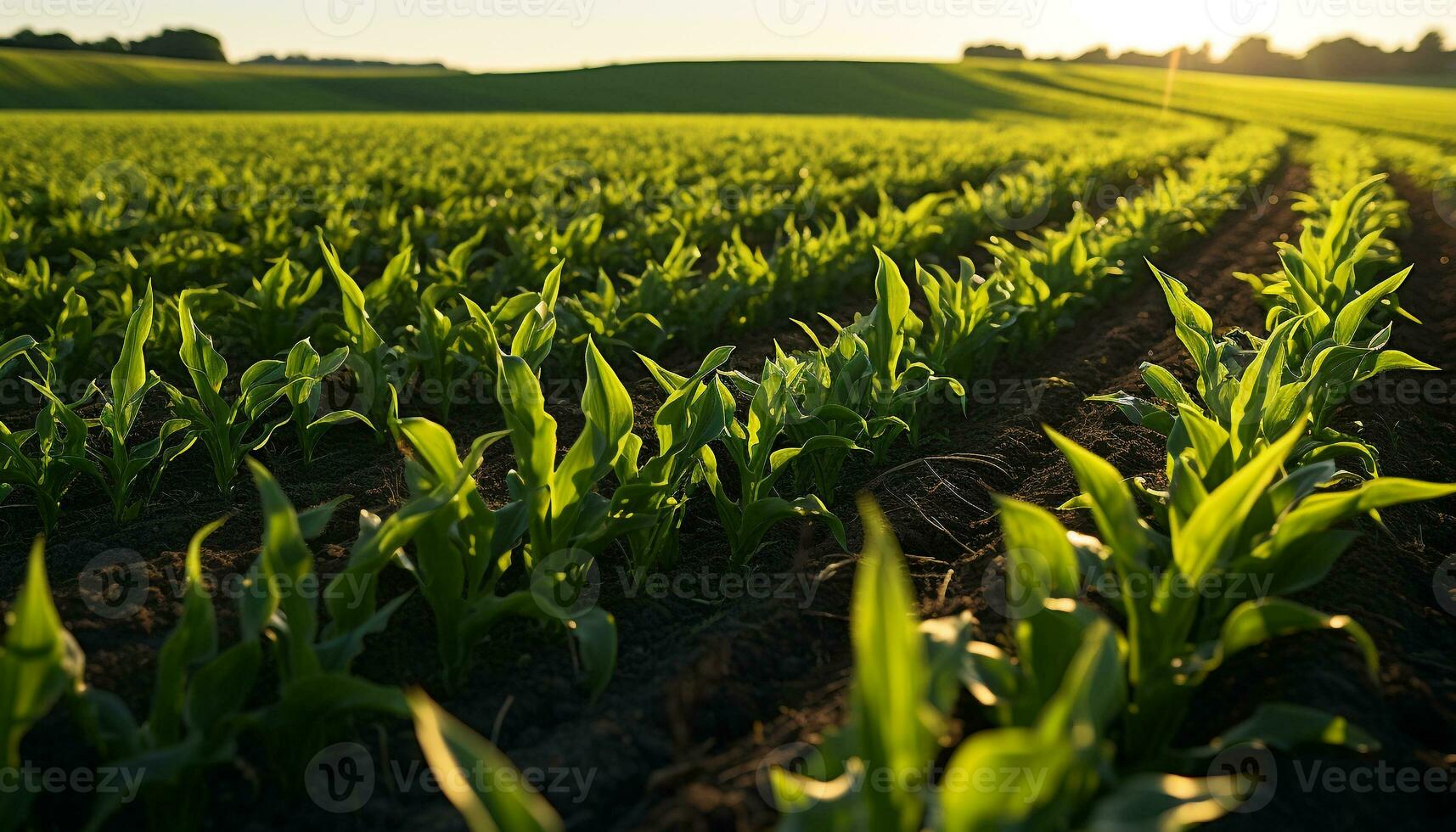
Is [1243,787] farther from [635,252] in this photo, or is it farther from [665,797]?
[635,252]

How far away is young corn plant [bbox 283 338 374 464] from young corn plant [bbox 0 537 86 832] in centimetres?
134

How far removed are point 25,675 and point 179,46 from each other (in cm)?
8423

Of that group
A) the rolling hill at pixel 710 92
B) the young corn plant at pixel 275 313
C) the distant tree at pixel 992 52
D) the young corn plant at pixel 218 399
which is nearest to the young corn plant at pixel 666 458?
the young corn plant at pixel 218 399

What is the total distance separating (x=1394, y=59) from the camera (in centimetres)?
7681

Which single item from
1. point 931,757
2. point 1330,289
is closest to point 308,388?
point 931,757

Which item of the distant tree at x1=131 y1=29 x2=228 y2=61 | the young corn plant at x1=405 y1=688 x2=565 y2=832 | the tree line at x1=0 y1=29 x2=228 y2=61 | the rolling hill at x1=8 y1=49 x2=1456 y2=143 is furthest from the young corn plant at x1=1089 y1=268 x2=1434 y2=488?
the distant tree at x1=131 y1=29 x2=228 y2=61

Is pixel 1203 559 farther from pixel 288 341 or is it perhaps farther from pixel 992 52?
pixel 992 52

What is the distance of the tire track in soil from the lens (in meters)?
1.66

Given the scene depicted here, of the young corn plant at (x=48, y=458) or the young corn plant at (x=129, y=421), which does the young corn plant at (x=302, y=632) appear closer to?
the young corn plant at (x=129, y=421)

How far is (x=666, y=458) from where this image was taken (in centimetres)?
231

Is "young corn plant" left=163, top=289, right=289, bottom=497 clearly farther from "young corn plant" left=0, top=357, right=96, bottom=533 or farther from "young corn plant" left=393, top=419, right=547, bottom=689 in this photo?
"young corn plant" left=393, top=419, right=547, bottom=689

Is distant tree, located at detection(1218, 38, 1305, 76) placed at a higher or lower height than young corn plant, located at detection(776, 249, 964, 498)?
higher

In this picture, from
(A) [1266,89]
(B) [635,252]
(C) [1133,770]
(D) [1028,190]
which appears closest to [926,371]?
(C) [1133,770]

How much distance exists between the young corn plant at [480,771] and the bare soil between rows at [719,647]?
0.42 meters
